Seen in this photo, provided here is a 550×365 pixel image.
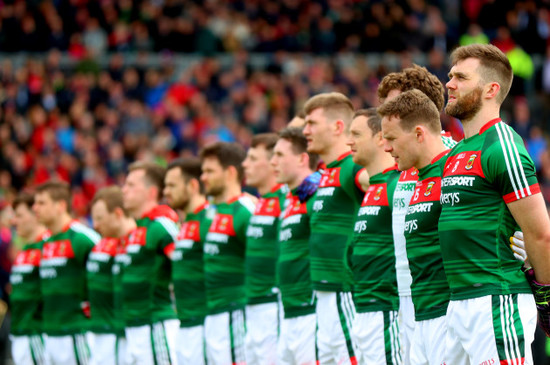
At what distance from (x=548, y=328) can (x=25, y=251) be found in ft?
29.7

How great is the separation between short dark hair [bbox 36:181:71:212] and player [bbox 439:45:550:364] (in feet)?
26.3

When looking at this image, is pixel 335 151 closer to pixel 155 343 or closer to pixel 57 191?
pixel 155 343

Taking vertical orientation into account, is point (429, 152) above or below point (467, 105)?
below

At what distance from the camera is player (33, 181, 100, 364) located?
42.2 ft

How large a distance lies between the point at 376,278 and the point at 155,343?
4.31 metres

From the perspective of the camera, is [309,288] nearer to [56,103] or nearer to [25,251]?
[25,251]

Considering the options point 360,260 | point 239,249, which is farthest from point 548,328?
point 239,249

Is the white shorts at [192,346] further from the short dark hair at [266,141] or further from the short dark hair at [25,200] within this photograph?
the short dark hair at [25,200]

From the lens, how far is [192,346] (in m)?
10.9

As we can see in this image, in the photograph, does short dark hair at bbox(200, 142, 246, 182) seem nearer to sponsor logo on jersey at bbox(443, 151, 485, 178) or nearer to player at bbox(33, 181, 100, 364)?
player at bbox(33, 181, 100, 364)

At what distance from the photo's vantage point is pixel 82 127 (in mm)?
22094

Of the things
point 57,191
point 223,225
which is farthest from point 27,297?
point 223,225

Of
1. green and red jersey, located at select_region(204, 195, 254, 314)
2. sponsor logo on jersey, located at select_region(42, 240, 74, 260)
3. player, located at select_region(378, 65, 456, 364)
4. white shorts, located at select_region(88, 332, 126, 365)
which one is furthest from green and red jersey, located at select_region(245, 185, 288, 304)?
sponsor logo on jersey, located at select_region(42, 240, 74, 260)

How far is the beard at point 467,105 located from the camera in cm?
654
